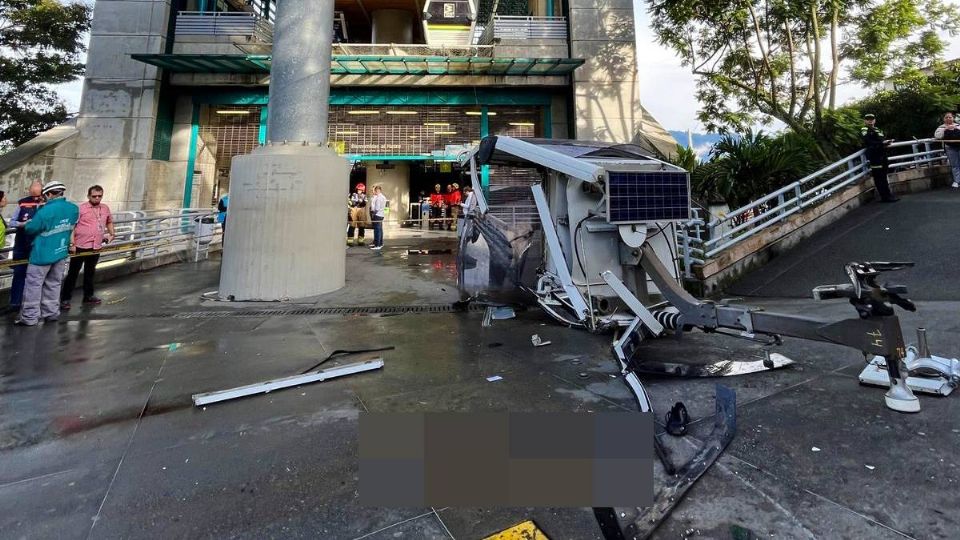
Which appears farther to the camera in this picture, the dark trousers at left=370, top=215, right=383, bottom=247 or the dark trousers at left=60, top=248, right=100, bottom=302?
the dark trousers at left=370, top=215, right=383, bottom=247

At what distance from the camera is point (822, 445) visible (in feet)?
7.55

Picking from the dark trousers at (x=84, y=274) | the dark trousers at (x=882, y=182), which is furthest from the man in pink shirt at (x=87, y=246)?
the dark trousers at (x=882, y=182)

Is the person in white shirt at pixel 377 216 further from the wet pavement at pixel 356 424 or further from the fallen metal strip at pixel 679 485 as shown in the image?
the fallen metal strip at pixel 679 485

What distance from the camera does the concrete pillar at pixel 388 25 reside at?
18.0 m

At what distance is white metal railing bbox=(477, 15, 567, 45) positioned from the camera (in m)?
14.9

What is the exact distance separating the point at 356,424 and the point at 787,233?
8.54 meters

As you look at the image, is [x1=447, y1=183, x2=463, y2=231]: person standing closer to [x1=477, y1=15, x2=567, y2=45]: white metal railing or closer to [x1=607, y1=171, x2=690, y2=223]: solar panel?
[x1=477, y1=15, x2=567, y2=45]: white metal railing

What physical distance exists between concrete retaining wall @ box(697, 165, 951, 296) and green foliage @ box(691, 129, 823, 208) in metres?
1.02

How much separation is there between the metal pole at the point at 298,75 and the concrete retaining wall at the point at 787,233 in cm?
726

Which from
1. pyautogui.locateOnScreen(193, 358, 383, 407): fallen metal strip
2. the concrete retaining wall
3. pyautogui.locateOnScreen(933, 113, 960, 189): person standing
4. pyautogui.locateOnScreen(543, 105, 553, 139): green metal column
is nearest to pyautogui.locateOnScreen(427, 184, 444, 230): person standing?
pyautogui.locateOnScreen(543, 105, 553, 139): green metal column

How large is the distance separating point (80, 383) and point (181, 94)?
16252 millimetres

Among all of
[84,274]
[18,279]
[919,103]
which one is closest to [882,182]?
[919,103]

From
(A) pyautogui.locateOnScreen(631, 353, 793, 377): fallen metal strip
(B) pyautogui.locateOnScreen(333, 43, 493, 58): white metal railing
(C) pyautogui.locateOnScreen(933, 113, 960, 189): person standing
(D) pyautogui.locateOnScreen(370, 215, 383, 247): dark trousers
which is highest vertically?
(B) pyautogui.locateOnScreen(333, 43, 493, 58): white metal railing

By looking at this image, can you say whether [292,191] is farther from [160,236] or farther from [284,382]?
[160,236]
